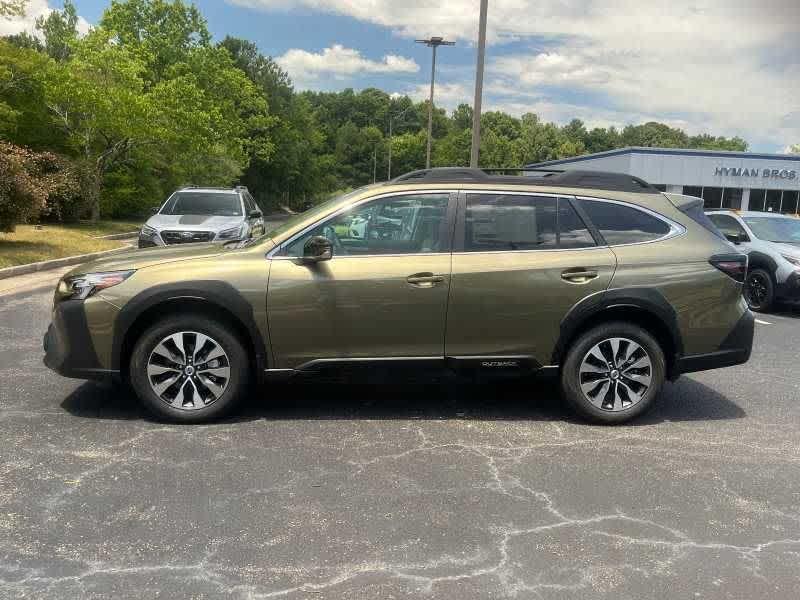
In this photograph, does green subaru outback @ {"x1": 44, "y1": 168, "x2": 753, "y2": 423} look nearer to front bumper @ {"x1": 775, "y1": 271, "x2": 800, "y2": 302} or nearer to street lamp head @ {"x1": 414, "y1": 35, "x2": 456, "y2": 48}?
front bumper @ {"x1": 775, "y1": 271, "x2": 800, "y2": 302}

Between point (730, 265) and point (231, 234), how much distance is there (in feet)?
29.6

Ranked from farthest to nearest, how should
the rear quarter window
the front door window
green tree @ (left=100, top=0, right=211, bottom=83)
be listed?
green tree @ (left=100, top=0, right=211, bottom=83) < the rear quarter window < the front door window

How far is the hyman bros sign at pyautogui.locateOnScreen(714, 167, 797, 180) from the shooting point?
45.3 m

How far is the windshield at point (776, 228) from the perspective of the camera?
11406 mm

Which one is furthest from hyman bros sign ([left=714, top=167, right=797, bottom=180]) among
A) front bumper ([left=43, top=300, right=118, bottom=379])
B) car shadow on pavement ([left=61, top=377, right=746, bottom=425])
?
front bumper ([left=43, top=300, right=118, bottom=379])

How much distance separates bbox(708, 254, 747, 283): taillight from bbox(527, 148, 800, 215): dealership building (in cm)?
4071

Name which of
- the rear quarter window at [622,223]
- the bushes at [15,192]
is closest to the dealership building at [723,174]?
the bushes at [15,192]

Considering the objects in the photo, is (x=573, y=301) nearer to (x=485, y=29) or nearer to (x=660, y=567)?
(x=660, y=567)

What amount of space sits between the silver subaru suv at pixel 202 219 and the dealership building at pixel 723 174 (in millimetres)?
33762

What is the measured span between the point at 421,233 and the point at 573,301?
1199 millimetres

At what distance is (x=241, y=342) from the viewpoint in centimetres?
482

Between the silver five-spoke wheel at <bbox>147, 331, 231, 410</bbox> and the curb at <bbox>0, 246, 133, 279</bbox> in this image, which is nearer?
the silver five-spoke wheel at <bbox>147, 331, 231, 410</bbox>

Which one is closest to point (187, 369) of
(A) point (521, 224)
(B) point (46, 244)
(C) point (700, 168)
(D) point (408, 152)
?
(A) point (521, 224)

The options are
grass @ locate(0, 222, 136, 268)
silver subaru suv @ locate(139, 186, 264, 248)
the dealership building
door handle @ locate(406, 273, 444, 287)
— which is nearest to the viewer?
door handle @ locate(406, 273, 444, 287)
